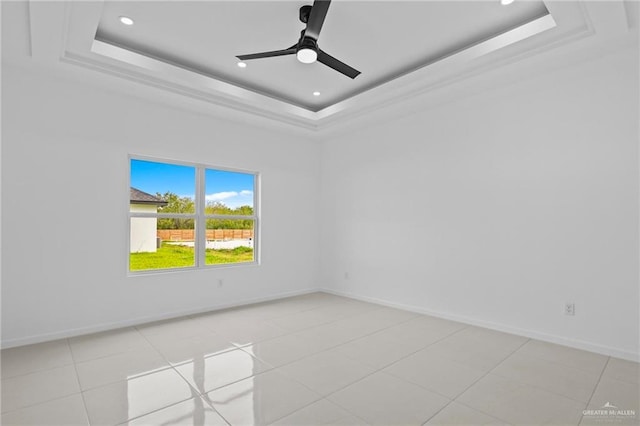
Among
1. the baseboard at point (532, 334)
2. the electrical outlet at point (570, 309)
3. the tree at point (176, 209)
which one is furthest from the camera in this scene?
the tree at point (176, 209)

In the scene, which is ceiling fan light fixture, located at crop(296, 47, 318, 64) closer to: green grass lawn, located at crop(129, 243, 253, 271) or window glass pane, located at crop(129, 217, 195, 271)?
window glass pane, located at crop(129, 217, 195, 271)

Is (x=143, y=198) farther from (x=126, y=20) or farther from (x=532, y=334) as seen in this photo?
(x=532, y=334)

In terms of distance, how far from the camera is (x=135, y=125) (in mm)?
3947

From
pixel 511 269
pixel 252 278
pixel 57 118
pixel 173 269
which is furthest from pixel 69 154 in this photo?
pixel 511 269

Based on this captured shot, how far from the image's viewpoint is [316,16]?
2402 millimetres

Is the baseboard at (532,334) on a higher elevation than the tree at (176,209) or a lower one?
lower

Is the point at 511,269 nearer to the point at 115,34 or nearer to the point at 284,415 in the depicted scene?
the point at 284,415

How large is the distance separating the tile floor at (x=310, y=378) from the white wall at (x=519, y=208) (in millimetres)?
427

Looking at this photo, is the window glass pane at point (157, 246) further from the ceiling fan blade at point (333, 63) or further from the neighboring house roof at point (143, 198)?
the ceiling fan blade at point (333, 63)

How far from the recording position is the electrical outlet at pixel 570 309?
3203mm

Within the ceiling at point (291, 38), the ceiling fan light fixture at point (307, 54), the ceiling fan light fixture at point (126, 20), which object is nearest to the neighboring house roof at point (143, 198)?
the ceiling at point (291, 38)

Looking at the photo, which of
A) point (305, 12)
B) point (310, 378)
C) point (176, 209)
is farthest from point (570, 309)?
point (176, 209)

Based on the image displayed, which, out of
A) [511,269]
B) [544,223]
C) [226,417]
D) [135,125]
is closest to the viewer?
[226,417]

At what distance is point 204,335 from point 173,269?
3.93 feet
